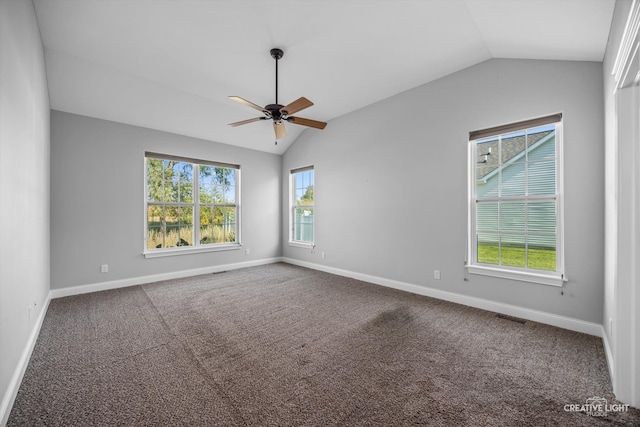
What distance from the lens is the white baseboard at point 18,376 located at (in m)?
1.57

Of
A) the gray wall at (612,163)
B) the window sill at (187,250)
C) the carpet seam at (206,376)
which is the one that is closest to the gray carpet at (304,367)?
the carpet seam at (206,376)

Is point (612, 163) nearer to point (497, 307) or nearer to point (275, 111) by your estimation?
point (497, 307)

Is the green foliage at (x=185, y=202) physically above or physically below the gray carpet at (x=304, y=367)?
above

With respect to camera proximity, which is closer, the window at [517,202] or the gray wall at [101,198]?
the window at [517,202]

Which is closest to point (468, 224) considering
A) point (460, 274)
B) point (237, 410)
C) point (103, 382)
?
point (460, 274)

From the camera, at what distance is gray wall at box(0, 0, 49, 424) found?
162 cm

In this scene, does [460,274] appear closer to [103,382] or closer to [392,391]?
[392,391]

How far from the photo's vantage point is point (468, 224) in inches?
137

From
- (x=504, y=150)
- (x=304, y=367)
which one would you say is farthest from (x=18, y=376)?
(x=504, y=150)

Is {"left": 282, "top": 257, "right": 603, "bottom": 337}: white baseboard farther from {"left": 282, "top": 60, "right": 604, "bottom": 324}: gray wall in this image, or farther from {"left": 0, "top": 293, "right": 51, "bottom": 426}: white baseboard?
{"left": 0, "top": 293, "right": 51, "bottom": 426}: white baseboard

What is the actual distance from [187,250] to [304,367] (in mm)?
3836

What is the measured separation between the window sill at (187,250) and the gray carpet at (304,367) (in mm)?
1216

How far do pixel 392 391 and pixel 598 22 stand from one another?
3.26 metres

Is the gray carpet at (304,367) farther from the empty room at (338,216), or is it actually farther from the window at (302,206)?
the window at (302,206)
